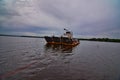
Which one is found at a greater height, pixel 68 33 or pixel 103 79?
pixel 68 33

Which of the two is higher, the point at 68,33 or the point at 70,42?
the point at 68,33

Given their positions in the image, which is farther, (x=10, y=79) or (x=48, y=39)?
(x=48, y=39)

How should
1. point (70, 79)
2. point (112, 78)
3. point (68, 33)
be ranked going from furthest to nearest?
point (68, 33)
point (112, 78)
point (70, 79)

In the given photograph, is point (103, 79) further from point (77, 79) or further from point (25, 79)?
point (25, 79)

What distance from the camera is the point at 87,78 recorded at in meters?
9.98

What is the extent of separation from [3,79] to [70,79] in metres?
4.52

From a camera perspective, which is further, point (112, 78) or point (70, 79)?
point (112, 78)

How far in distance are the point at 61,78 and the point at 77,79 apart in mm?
1156

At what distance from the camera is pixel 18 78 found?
29.7 ft

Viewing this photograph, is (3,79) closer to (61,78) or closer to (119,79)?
(61,78)

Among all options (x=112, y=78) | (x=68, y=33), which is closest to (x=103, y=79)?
(x=112, y=78)

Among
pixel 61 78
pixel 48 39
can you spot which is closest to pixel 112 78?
pixel 61 78

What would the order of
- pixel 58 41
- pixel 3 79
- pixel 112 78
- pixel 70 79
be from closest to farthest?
pixel 3 79 < pixel 70 79 < pixel 112 78 < pixel 58 41

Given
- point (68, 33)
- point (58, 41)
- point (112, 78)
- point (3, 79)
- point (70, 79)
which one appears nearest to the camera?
point (3, 79)
